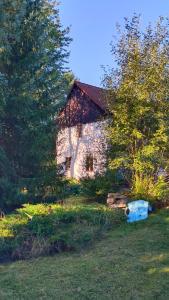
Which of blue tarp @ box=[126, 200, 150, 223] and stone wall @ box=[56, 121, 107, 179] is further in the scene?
stone wall @ box=[56, 121, 107, 179]

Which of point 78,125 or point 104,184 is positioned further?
point 78,125

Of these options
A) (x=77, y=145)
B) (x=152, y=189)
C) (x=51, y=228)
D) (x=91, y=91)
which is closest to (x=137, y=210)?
(x=152, y=189)

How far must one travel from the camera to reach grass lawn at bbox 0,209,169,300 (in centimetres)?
475

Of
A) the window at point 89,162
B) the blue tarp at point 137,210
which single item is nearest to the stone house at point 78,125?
the window at point 89,162

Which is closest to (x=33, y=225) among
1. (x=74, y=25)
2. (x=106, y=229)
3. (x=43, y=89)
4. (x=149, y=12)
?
(x=106, y=229)

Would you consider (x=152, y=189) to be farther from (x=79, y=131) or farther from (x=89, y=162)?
(x=79, y=131)

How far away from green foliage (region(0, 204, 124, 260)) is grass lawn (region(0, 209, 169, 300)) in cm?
30

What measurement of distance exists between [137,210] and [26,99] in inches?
183

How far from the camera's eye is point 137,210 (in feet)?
30.1

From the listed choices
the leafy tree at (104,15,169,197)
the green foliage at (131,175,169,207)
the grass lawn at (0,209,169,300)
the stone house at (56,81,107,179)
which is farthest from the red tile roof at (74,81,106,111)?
the grass lawn at (0,209,169,300)

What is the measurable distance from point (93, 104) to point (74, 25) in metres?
4.56

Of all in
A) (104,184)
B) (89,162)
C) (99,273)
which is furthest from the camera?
(89,162)

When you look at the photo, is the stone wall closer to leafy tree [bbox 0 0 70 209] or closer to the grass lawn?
leafy tree [bbox 0 0 70 209]

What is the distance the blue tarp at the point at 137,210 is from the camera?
9055mm
